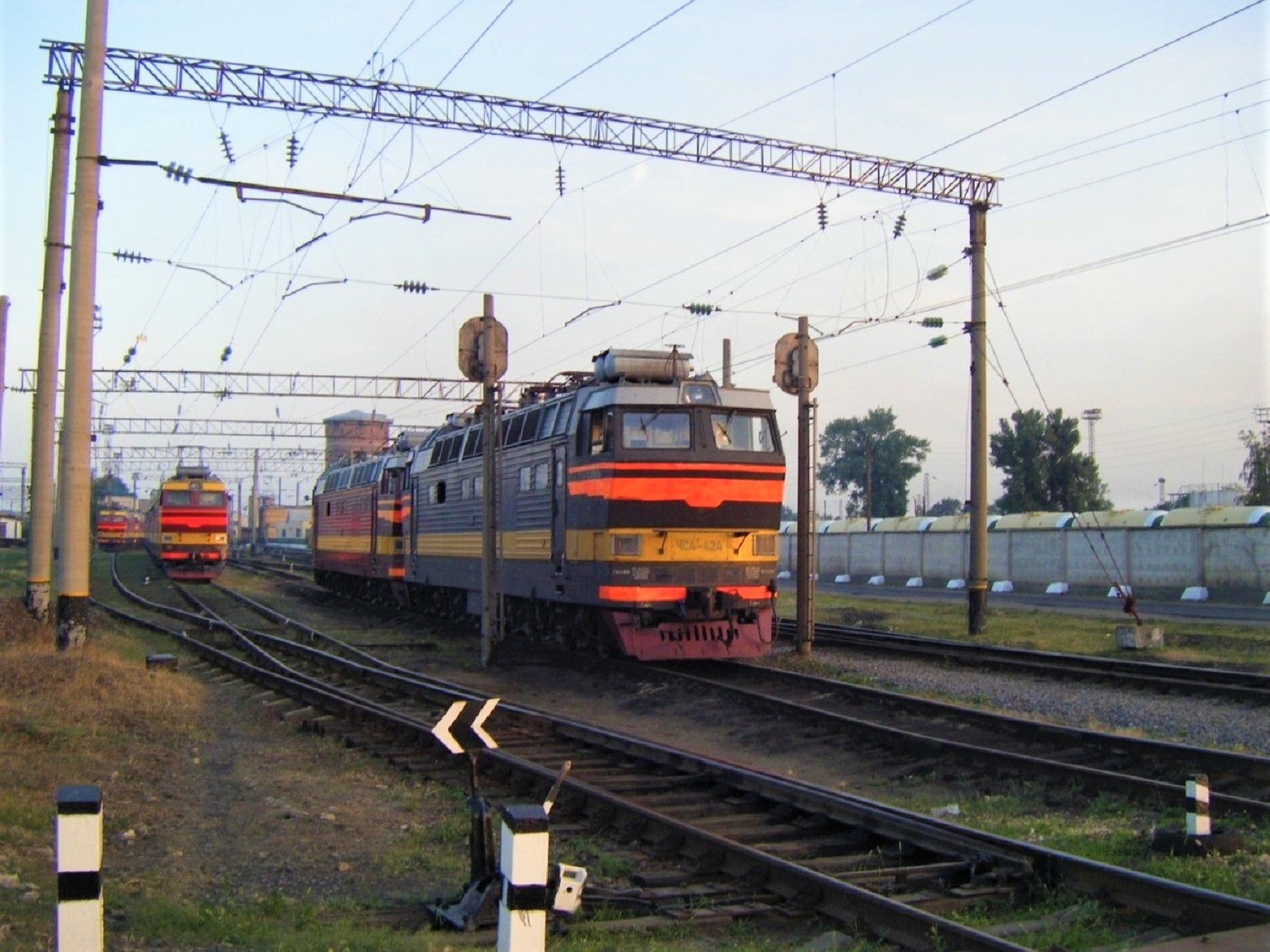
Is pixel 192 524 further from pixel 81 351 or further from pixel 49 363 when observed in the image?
pixel 81 351

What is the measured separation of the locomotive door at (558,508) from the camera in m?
17.9

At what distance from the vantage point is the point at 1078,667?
17250 millimetres

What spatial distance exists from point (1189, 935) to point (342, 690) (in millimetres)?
11310

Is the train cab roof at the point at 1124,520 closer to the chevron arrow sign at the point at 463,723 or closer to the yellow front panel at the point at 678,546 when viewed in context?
the yellow front panel at the point at 678,546

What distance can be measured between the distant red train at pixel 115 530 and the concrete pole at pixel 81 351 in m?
62.7

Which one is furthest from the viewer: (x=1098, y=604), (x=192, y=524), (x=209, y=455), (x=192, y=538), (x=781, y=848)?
(x=209, y=455)

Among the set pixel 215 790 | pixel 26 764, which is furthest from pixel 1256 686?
pixel 26 764

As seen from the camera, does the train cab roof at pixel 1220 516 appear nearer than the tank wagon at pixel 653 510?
No

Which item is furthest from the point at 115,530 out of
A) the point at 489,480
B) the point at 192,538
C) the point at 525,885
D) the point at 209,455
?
the point at 525,885

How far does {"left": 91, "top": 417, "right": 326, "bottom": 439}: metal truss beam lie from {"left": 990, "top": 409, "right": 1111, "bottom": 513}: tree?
108 ft

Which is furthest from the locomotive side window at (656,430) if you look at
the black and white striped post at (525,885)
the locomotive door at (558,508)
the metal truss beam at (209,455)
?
the metal truss beam at (209,455)

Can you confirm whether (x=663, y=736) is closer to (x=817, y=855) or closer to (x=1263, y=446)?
(x=817, y=855)

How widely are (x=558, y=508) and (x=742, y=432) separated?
2935 millimetres

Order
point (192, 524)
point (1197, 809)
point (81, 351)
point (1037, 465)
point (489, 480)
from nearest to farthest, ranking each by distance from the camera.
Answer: point (1197, 809), point (81, 351), point (489, 480), point (192, 524), point (1037, 465)
